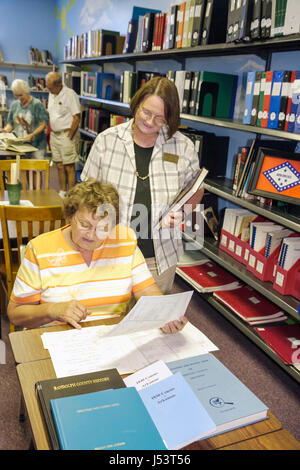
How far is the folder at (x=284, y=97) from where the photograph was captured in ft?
7.06

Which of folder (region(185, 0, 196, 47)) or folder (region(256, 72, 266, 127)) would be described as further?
folder (region(185, 0, 196, 47))

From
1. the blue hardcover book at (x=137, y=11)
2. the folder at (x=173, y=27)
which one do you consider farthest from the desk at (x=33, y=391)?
the blue hardcover book at (x=137, y=11)

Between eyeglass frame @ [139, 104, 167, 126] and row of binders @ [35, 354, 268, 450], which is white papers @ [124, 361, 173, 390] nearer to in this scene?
row of binders @ [35, 354, 268, 450]

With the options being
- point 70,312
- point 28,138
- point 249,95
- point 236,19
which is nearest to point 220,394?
point 70,312

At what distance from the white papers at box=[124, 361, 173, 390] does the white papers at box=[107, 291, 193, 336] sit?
0.13m

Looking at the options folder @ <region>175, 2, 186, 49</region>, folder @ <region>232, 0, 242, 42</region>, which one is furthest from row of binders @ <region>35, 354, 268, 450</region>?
folder @ <region>175, 2, 186, 49</region>

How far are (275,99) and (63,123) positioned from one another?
394 centimetres

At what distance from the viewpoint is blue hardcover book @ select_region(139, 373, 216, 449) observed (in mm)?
884

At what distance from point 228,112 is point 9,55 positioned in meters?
6.57

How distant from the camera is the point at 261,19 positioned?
7.26 ft

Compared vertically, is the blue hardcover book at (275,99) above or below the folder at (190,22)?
below

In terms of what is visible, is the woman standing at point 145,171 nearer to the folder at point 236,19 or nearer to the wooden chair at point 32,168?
the folder at point 236,19

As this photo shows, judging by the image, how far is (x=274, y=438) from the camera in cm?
94
